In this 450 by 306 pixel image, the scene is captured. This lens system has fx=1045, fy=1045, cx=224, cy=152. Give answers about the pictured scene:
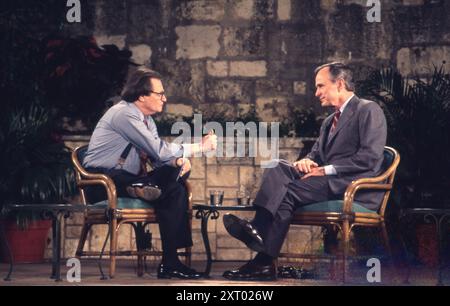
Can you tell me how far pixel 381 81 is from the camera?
347 inches

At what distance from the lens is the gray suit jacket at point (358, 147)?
21.8ft

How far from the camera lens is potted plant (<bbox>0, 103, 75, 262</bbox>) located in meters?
8.38

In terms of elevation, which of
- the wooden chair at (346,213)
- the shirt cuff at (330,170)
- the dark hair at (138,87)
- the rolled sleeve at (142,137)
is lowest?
the wooden chair at (346,213)

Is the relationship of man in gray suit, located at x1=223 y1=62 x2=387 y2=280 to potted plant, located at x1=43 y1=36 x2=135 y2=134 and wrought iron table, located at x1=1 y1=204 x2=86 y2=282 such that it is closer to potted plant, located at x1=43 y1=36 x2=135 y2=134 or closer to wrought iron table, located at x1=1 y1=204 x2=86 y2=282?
wrought iron table, located at x1=1 y1=204 x2=86 y2=282

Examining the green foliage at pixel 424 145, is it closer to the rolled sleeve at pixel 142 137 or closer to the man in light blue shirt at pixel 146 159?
the man in light blue shirt at pixel 146 159

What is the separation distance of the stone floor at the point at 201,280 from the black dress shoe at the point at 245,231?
10.2 inches

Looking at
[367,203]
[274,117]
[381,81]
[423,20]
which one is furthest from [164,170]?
[423,20]

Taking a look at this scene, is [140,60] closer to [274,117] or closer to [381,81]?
[274,117]

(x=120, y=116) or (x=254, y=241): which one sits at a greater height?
(x=120, y=116)

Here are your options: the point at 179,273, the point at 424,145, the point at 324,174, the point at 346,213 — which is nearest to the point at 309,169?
the point at 324,174

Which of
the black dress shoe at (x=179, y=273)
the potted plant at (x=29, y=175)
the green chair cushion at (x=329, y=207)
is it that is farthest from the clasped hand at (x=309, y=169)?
the potted plant at (x=29, y=175)

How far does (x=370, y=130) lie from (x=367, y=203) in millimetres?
473

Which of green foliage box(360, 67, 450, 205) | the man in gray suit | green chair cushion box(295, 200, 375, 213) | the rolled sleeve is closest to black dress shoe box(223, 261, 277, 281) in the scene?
the man in gray suit

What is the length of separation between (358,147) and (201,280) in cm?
133
